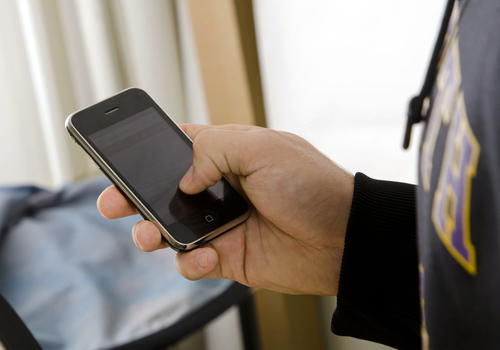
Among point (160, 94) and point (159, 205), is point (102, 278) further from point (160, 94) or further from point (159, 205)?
point (160, 94)

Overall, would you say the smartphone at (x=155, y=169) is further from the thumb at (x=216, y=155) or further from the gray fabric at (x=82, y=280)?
the gray fabric at (x=82, y=280)

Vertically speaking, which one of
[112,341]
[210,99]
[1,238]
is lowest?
[112,341]

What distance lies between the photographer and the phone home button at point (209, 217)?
23.0 inches

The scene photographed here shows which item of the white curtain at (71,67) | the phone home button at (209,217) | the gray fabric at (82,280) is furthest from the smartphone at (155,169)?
the white curtain at (71,67)

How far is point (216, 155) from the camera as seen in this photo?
0.56 m

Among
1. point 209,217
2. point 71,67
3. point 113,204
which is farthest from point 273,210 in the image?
point 71,67

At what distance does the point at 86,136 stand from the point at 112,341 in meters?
0.27

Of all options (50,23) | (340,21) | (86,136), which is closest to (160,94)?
(50,23)

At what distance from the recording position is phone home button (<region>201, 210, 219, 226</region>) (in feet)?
1.92

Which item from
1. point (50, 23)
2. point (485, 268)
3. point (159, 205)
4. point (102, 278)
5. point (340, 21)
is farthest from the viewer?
point (50, 23)

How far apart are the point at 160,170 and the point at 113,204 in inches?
2.7

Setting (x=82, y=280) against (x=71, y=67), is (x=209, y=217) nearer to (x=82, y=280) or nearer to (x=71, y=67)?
(x=82, y=280)

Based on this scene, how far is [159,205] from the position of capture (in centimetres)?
58

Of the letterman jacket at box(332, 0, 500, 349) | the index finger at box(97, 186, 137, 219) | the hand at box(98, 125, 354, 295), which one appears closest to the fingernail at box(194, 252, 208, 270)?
the hand at box(98, 125, 354, 295)
